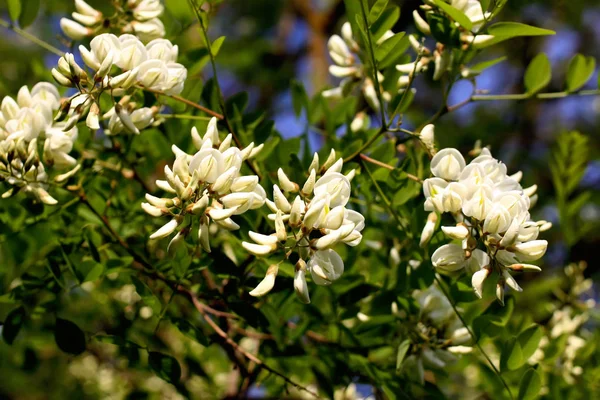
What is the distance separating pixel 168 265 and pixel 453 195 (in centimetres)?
39

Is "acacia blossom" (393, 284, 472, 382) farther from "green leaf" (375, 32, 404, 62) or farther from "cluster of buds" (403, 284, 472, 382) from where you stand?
"green leaf" (375, 32, 404, 62)

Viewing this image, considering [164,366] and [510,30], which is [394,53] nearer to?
[510,30]

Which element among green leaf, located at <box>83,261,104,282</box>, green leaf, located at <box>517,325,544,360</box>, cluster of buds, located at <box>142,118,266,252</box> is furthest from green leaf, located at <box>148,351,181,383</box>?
green leaf, located at <box>517,325,544,360</box>

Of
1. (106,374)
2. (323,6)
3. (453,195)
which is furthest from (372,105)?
(323,6)

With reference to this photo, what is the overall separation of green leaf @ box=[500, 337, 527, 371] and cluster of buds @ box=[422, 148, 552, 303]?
18 cm

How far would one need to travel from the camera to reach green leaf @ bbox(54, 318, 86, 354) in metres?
0.81

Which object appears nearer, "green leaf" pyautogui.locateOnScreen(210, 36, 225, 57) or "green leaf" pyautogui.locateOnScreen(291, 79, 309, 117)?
"green leaf" pyautogui.locateOnScreen(210, 36, 225, 57)

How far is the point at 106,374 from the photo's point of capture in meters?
2.00

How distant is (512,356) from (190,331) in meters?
0.43

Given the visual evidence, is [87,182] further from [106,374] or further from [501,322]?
[106,374]

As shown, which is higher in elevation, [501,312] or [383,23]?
[383,23]

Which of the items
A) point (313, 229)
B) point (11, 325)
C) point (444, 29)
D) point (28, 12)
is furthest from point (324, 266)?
point (28, 12)

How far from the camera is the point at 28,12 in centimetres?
101

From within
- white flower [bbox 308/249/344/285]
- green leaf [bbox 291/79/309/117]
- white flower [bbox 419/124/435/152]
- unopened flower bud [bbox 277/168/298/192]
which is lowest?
green leaf [bbox 291/79/309/117]
